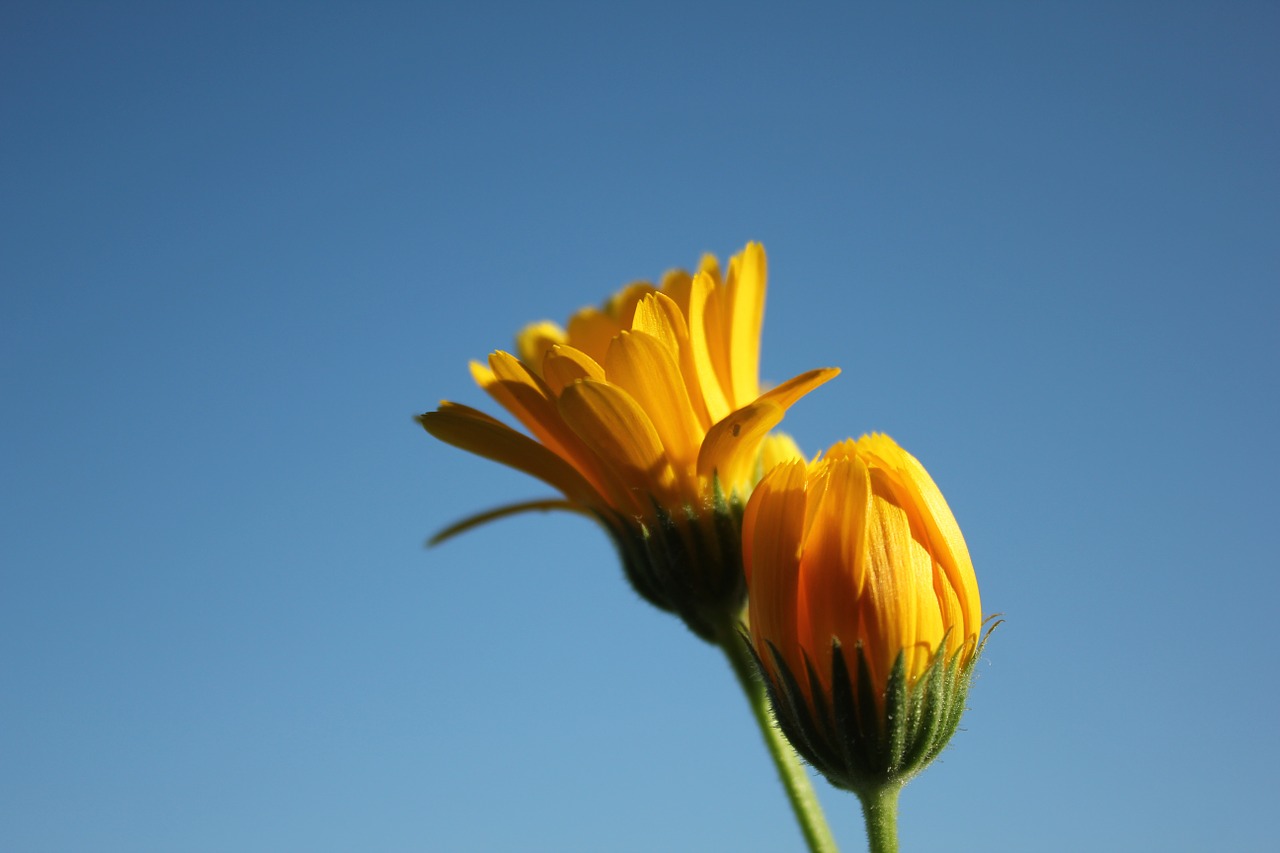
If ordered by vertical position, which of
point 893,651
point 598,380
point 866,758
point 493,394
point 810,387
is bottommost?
point 866,758

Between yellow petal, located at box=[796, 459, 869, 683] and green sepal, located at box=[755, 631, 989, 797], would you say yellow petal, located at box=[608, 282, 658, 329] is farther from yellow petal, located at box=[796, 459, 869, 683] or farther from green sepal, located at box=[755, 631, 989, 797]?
green sepal, located at box=[755, 631, 989, 797]

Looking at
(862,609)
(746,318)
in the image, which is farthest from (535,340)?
(862,609)

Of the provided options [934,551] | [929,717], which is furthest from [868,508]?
[929,717]

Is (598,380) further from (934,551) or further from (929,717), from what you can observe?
(929,717)

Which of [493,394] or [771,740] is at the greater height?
[493,394]

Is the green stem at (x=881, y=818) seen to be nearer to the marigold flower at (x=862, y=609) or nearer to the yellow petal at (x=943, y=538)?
the marigold flower at (x=862, y=609)

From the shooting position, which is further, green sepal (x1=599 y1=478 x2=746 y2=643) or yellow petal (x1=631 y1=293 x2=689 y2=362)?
green sepal (x1=599 y1=478 x2=746 y2=643)

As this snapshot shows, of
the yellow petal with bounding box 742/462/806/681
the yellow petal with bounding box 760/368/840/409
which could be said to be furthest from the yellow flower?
the yellow petal with bounding box 742/462/806/681
